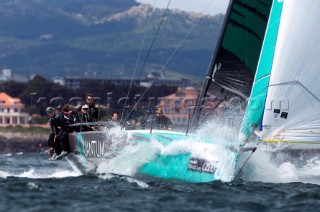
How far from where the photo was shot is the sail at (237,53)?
53.1 ft

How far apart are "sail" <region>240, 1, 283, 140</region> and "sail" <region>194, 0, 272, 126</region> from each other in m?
1.10

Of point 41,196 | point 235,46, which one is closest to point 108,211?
point 41,196

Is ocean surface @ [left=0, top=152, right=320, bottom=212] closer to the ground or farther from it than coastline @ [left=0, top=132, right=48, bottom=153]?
farther from it

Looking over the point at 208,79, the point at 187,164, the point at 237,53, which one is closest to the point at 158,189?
the point at 187,164

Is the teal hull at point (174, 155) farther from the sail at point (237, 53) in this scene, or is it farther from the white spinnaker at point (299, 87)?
the sail at point (237, 53)

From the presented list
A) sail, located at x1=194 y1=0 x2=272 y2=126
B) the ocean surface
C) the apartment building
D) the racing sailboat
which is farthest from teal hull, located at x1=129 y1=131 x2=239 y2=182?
the apartment building

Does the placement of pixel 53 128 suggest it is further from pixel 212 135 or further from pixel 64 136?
pixel 212 135

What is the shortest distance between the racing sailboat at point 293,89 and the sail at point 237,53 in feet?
4.62

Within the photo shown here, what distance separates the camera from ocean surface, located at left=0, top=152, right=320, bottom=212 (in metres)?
11.7

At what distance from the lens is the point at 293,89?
1459 cm

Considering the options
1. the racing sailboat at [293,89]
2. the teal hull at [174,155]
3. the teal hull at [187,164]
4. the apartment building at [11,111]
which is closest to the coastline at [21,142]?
the apartment building at [11,111]

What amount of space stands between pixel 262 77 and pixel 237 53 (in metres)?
1.50

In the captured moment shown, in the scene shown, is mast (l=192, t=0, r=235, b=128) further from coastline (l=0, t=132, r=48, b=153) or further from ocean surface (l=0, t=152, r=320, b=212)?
coastline (l=0, t=132, r=48, b=153)

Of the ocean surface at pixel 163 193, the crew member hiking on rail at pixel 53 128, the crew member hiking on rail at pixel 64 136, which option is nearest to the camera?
the ocean surface at pixel 163 193
